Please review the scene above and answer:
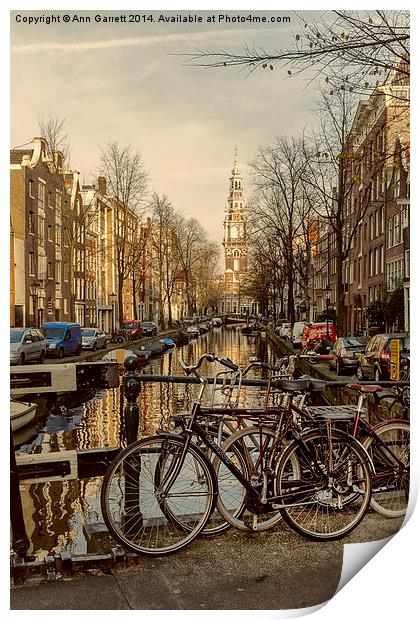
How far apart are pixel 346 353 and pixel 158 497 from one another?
168 centimetres

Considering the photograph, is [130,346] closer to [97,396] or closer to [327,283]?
[97,396]

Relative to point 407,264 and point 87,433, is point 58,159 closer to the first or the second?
point 87,433

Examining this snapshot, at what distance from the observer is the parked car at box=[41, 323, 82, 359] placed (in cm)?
319

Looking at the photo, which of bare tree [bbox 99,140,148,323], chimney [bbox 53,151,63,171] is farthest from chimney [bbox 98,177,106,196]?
chimney [bbox 53,151,63,171]

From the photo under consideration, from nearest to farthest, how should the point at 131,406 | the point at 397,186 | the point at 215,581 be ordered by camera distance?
the point at 215,581 → the point at 131,406 → the point at 397,186

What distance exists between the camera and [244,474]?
3133 millimetres

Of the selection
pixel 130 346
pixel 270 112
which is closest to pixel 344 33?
pixel 270 112

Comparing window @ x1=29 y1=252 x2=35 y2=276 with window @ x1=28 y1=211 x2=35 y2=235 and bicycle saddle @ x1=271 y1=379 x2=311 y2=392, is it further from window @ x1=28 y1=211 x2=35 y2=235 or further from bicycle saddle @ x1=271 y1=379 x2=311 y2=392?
bicycle saddle @ x1=271 y1=379 x2=311 y2=392

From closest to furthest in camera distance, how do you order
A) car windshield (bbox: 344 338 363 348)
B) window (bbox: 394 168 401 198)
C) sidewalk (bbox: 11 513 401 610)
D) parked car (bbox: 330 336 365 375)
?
sidewalk (bbox: 11 513 401 610) < window (bbox: 394 168 401 198) < parked car (bbox: 330 336 365 375) < car windshield (bbox: 344 338 363 348)

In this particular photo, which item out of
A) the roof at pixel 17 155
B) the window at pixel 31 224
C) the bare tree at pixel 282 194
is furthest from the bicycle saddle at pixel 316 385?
the roof at pixel 17 155

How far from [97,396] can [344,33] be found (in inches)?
85.2

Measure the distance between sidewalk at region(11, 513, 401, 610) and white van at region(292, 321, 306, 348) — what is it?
1349 mm

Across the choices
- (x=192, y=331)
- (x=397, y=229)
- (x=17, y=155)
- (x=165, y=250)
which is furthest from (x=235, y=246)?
(x=17, y=155)
